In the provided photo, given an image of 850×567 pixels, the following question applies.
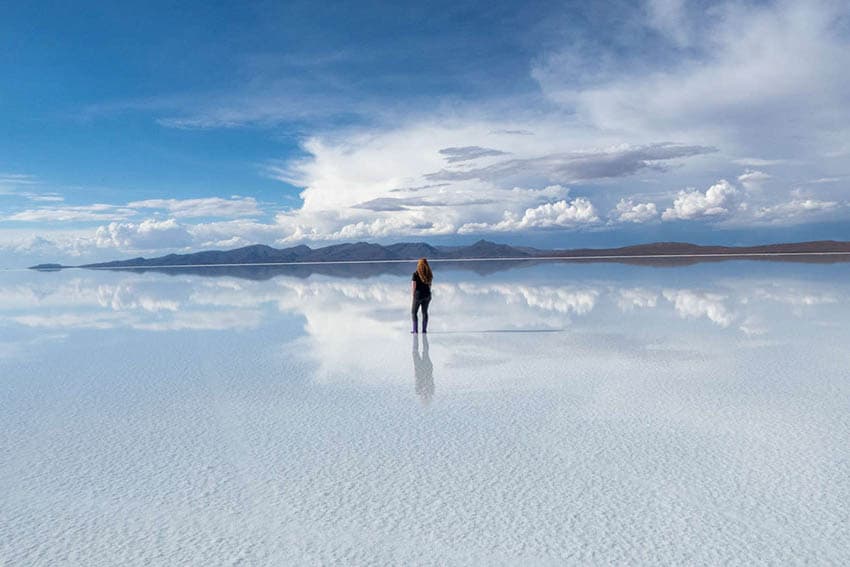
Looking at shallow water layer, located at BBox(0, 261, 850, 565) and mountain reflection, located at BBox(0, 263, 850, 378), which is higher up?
shallow water layer, located at BBox(0, 261, 850, 565)

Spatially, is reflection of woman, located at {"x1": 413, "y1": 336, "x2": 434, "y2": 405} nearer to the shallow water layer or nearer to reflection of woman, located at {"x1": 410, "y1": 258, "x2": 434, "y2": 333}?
the shallow water layer

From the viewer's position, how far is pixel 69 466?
5438 millimetres

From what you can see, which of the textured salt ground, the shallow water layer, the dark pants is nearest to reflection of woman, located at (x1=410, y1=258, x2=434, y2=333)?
the dark pants

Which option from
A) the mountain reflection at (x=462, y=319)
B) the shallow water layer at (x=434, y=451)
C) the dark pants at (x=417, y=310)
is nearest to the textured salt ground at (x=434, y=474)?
the shallow water layer at (x=434, y=451)

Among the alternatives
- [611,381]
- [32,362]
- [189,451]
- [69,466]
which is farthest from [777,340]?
[32,362]

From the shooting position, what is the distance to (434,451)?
5.61m

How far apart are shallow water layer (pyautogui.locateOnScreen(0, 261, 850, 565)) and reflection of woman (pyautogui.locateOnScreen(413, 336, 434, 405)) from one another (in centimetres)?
7

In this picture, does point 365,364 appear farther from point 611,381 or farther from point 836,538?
point 836,538

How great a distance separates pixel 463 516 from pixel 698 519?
160 cm

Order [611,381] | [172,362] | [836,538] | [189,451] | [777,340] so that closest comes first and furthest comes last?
1. [836,538]
2. [189,451]
3. [611,381]
4. [172,362]
5. [777,340]

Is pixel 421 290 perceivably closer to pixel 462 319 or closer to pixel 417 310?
pixel 417 310

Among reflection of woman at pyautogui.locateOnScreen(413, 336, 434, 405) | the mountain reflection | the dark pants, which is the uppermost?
the dark pants

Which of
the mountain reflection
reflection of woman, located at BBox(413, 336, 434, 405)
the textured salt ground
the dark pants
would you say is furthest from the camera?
the dark pants

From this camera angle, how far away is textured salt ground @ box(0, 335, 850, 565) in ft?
12.8
